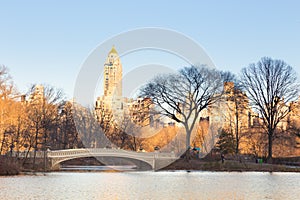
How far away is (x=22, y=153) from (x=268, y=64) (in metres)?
29.7

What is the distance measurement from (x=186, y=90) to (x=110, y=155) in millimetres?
12102

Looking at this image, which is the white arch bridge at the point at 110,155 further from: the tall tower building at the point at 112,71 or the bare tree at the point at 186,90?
the tall tower building at the point at 112,71

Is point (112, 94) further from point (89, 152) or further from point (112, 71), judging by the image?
point (89, 152)

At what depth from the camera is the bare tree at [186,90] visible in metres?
57.1

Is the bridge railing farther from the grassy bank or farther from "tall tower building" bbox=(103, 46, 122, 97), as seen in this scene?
"tall tower building" bbox=(103, 46, 122, 97)

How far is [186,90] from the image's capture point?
5756cm

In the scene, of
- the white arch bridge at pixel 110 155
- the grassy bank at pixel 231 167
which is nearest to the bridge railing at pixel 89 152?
→ the white arch bridge at pixel 110 155

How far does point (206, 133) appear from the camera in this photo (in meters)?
82.3

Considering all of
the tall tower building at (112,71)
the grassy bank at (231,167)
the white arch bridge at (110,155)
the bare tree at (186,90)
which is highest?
the tall tower building at (112,71)

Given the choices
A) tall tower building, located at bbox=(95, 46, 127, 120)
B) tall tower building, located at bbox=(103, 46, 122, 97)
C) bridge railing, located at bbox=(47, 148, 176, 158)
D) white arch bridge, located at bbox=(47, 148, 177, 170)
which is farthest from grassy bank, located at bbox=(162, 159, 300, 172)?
tall tower building, located at bbox=(103, 46, 122, 97)

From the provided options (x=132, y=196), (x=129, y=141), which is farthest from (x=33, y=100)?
(x=132, y=196)

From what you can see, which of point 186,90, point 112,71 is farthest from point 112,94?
point 186,90

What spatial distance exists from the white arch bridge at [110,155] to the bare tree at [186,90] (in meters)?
3.43

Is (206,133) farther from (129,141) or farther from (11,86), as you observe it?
(11,86)
